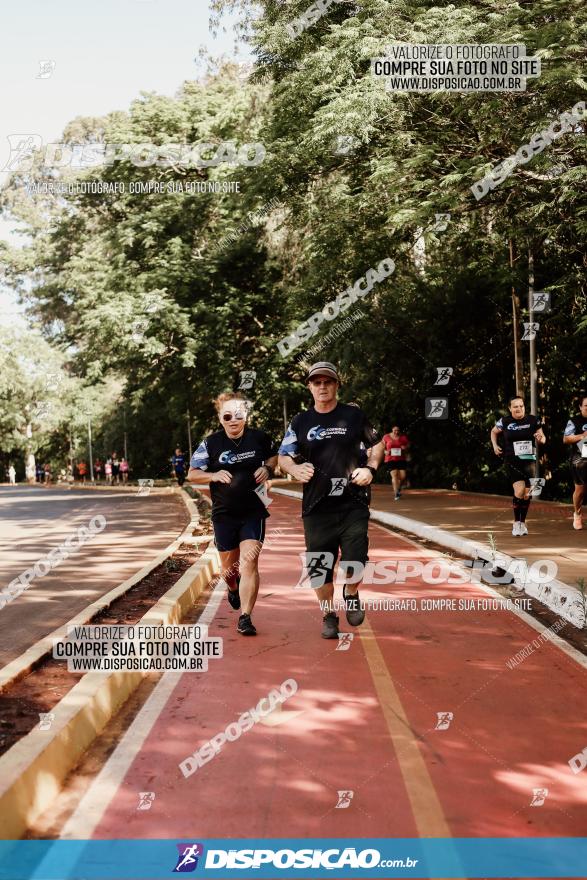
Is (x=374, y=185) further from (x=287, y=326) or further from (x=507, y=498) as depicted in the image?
(x=287, y=326)

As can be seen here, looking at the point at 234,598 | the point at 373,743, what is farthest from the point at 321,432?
the point at 373,743

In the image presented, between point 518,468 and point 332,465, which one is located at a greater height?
point 332,465

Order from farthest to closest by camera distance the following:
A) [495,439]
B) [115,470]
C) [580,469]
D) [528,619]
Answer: [115,470] < [580,469] < [495,439] < [528,619]

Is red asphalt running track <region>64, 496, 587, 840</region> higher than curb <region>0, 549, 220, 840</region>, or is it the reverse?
curb <region>0, 549, 220, 840</region>

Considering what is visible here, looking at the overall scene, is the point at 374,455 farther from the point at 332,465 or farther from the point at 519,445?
the point at 519,445

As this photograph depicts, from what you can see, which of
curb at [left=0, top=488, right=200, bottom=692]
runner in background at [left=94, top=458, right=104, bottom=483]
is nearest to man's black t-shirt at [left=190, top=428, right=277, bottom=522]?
curb at [left=0, top=488, right=200, bottom=692]

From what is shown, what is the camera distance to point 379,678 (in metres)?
6.55

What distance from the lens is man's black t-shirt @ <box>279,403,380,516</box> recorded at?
24.2ft

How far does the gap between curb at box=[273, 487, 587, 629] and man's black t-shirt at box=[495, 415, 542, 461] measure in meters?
1.39

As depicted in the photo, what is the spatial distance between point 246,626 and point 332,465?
1660 millimetres

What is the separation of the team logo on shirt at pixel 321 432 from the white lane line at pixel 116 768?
80.5 inches

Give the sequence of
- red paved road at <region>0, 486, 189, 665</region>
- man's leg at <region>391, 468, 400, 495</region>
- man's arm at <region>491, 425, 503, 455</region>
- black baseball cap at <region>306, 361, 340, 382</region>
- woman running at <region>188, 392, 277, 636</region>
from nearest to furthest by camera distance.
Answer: black baseball cap at <region>306, 361, 340, 382</region>, woman running at <region>188, 392, 277, 636</region>, red paved road at <region>0, 486, 189, 665</region>, man's arm at <region>491, 425, 503, 455</region>, man's leg at <region>391, 468, 400, 495</region>

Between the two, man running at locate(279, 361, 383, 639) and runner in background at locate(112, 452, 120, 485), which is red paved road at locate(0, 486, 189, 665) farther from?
runner in background at locate(112, 452, 120, 485)

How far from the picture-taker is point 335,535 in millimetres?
7520
